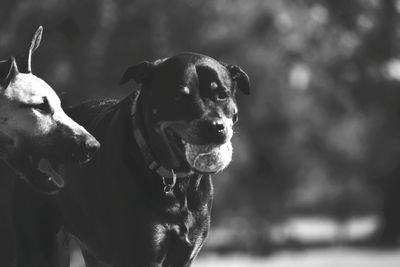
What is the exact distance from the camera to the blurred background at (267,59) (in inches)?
682

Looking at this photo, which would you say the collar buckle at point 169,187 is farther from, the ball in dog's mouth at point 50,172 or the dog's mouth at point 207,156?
the ball in dog's mouth at point 50,172

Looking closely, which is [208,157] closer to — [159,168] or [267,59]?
[159,168]

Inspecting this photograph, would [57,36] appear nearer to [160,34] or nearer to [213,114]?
[160,34]

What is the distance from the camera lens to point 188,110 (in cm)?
522

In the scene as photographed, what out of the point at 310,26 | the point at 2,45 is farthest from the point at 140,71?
the point at 310,26

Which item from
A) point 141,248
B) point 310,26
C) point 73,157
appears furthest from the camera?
point 310,26

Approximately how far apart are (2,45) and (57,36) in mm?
2050

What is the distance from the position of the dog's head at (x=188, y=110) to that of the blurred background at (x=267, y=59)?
980cm

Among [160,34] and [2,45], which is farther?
[160,34]

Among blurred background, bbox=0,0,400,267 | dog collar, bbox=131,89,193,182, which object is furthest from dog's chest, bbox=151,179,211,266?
blurred background, bbox=0,0,400,267

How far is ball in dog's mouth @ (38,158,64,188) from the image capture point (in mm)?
5069

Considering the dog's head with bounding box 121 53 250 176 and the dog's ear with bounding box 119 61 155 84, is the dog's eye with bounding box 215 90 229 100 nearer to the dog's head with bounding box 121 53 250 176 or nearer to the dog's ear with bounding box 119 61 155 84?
the dog's head with bounding box 121 53 250 176

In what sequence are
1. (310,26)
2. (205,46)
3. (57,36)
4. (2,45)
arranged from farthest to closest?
(310,26) → (205,46) → (57,36) → (2,45)

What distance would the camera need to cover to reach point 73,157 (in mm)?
5016
